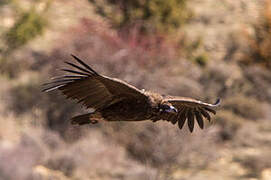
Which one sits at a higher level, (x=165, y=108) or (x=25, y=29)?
(x=25, y=29)

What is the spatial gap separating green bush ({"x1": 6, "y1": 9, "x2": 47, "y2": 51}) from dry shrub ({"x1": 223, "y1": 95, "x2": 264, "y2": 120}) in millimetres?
9049

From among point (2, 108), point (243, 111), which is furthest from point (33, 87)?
point (243, 111)

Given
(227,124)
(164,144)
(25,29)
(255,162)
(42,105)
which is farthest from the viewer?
(25,29)

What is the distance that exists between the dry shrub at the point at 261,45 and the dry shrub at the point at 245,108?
4.47 meters

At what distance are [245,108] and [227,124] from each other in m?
2.29

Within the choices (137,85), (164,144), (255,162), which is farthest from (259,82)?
(164,144)

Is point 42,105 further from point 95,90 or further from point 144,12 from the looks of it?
point 95,90

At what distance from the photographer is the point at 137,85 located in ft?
67.4

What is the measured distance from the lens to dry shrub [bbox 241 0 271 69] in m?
30.5

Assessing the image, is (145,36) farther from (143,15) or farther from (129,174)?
(129,174)

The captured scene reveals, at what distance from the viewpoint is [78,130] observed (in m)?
21.5

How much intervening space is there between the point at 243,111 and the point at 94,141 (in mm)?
8518

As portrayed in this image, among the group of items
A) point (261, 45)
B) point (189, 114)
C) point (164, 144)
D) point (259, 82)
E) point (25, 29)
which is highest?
point (261, 45)

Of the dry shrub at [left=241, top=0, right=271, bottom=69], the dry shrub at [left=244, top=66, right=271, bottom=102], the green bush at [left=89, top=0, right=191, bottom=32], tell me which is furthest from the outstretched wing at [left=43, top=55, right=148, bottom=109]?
the dry shrub at [left=241, top=0, right=271, bottom=69]
